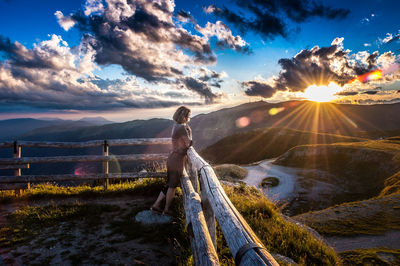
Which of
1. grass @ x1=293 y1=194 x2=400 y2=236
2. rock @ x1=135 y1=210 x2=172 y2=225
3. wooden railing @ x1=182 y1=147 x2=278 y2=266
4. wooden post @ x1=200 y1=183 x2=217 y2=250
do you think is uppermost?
wooden railing @ x1=182 y1=147 x2=278 y2=266

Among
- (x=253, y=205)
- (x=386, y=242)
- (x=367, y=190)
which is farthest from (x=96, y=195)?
(x=367, y=190)

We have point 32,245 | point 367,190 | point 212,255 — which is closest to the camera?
point 212,255

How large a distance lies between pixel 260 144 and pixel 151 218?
8765cm

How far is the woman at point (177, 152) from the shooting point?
4.50m

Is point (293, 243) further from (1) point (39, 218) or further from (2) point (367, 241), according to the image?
(1) point (39, 218)

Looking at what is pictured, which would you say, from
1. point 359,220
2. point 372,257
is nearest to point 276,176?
point 359,220

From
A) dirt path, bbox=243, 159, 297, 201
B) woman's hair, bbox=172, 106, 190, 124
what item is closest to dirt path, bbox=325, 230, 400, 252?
woman's hair, bbox=172, 106, 190, 124

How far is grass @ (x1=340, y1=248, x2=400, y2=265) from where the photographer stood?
11.2 ft

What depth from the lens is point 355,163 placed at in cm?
2738

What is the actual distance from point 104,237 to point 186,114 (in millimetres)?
3072

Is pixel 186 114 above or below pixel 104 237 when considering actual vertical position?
above

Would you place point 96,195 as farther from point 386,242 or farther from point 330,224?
point 386,242

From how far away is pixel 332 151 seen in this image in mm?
32156

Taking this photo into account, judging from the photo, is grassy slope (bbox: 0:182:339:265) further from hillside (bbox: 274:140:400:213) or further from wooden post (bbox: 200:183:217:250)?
hillside (bbox: 274:140:400:213)
